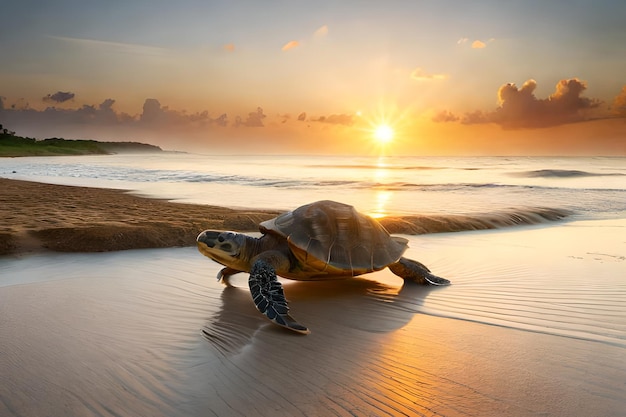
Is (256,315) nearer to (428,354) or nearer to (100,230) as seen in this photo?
(428,354)

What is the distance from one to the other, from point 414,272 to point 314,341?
2.02 m

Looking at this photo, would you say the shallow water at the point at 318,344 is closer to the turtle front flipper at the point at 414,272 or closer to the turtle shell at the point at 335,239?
the turtle front flipper at the point at 414,272

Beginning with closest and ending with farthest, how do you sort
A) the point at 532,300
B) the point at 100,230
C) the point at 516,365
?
the point at 516,365 < the point at 532,300 < the point at 100,230

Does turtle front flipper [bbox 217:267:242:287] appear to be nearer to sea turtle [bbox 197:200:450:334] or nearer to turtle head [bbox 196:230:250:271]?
sea turtle [bbox 197:200:450:334]

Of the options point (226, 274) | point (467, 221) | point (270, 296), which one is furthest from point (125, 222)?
point (467, 221)

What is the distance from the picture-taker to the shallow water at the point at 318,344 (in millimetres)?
2592

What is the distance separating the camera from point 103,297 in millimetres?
4648

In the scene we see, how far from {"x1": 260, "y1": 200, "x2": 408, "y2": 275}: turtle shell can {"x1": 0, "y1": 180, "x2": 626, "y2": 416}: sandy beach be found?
0.33m

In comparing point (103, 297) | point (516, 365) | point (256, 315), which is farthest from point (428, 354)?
point (103, 297)

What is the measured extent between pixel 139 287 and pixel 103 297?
0.47 m

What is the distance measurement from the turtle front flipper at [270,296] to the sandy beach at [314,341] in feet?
0.36

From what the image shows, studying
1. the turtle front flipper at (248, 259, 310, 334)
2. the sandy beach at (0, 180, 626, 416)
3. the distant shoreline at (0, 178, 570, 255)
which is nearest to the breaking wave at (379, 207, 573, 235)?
the distant shoreline at (0, 178, 570, 255)

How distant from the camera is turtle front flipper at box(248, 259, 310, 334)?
3752mm

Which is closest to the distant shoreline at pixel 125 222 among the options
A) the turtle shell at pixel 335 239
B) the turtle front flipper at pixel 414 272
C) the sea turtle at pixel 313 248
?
the sea turtle at pixel 313 248
